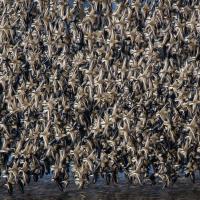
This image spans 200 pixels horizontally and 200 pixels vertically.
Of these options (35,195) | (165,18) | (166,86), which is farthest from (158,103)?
(35,195)

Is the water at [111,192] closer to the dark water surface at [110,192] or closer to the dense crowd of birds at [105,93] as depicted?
the dark water surface at [110,192]

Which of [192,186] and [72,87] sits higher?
[72,87]

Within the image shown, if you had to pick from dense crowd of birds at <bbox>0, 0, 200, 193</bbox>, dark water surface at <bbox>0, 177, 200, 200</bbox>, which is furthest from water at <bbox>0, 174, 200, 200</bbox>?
dense crowd of birds at <bbox>0, 0, 200, 193</bbox>

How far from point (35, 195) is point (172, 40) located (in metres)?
4.74

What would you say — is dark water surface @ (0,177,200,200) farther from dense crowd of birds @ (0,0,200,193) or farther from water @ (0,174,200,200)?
dense crowd of birds @ (0,0,200,193)

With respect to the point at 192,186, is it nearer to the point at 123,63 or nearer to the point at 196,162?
the point at 196,162

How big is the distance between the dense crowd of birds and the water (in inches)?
9.0

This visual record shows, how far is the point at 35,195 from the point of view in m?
21.1

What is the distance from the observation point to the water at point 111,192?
67.7 ft

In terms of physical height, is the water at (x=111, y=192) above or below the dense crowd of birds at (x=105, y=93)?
below

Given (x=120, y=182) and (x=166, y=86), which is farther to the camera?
(x=120, y=182)

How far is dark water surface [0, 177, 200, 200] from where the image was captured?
2064 cm

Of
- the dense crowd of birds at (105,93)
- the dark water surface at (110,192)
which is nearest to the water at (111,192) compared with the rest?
the dark water surface at (110,192)

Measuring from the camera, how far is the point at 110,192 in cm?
2122
